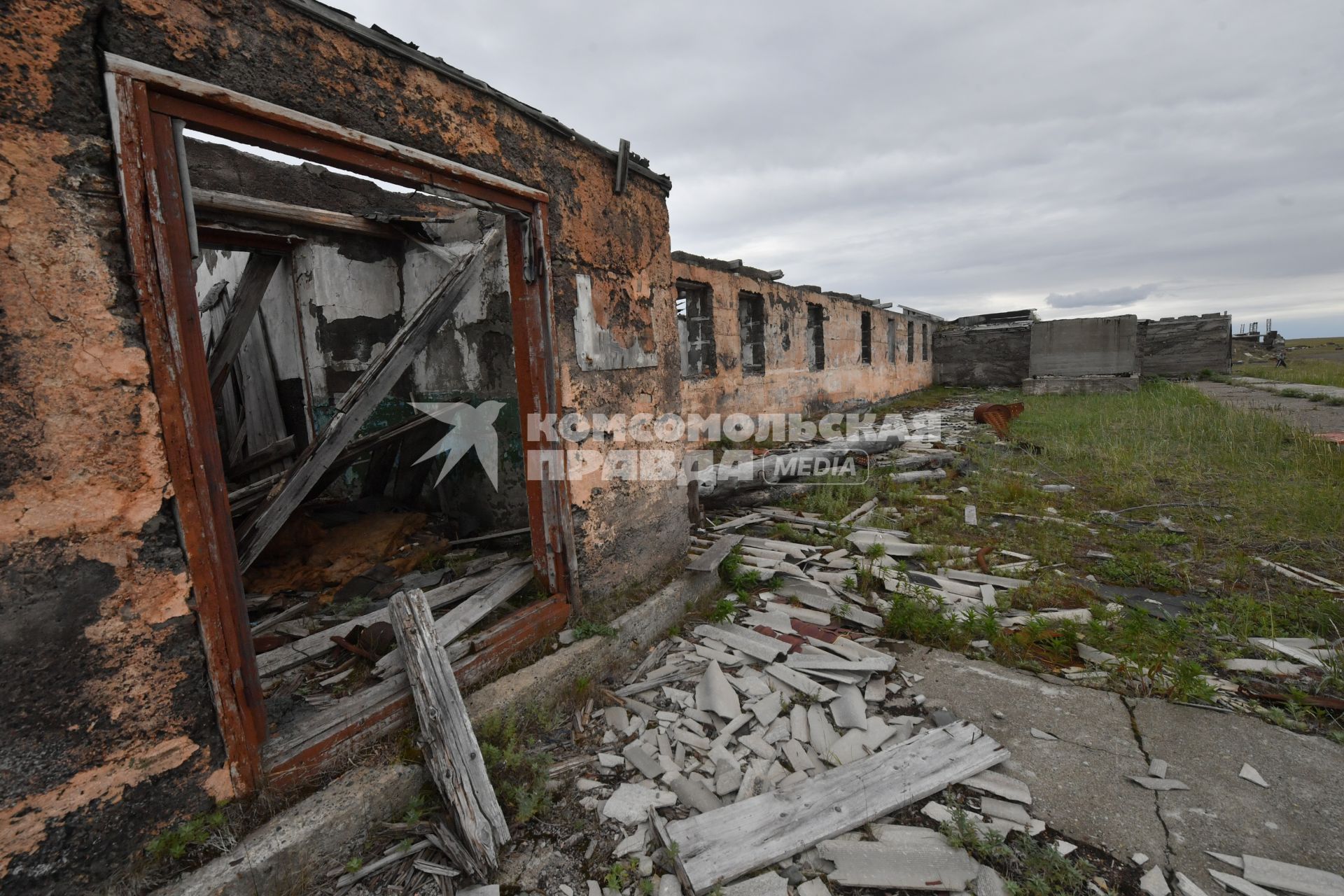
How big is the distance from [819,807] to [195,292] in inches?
102

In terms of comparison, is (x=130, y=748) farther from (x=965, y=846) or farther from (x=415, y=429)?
(x=415, y=429)

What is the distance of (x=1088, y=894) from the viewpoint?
1740 mm

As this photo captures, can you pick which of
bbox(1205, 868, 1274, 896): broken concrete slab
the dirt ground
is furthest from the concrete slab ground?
bbox(1205, 868, 1274, 896): broken concrete slab

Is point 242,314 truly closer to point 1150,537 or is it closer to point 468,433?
point 468,433

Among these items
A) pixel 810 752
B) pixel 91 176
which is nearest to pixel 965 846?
pixel 810 752

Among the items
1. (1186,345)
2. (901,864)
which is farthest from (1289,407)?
(901,864)

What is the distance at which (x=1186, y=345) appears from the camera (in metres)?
18.6

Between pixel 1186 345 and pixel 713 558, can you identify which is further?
pixel 1186 345

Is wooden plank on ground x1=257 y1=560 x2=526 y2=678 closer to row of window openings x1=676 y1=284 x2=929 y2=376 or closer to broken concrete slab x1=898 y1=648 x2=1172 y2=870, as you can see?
broken concrete slab x1=898 y1=648 x2=1172 y2=870

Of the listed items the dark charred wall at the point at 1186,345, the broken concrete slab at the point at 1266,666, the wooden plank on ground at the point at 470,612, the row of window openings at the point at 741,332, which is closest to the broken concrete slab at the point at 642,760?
the wooden plank on ground at the point at 470,612

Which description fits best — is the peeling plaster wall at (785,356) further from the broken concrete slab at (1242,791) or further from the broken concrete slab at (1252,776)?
the broken concrete slab at (1252,776)

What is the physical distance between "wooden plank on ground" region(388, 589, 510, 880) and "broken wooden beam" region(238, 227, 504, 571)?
3.05 feet

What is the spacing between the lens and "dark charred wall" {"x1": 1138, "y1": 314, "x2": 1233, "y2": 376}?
18.1 metres

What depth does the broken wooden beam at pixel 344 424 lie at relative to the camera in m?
2.89
